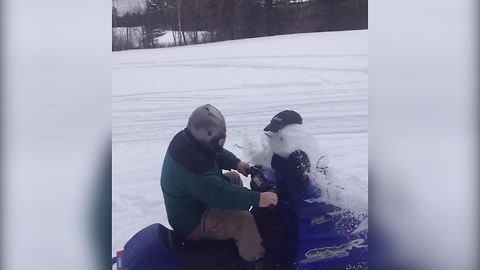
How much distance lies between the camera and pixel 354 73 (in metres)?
2.38

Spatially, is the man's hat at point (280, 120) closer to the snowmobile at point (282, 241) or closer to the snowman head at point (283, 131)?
the snowman head at point (283, 131)

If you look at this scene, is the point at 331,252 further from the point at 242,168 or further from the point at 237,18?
the point at 237,18

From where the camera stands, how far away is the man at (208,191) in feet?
7.56

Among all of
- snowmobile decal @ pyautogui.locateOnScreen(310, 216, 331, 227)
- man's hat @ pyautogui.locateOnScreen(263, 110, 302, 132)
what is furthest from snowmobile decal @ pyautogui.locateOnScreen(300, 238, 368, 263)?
man's hat @ pyautogui.locateOnScreen(263, 110, 302, 132)

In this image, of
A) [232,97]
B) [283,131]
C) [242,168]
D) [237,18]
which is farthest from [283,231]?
[237,18]

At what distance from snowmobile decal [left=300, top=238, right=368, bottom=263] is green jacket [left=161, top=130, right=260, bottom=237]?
1.14 ft

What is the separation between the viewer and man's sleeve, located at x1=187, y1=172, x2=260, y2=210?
7.54 feet

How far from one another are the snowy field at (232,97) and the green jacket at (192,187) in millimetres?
46

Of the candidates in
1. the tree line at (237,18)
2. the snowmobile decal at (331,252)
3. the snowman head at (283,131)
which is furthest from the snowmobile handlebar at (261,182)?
the tree line at (237,18)

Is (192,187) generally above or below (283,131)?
below

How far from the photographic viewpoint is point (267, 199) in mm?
2336

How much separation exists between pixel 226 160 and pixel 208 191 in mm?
162

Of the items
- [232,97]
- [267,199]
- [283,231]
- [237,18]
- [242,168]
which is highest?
[237,18]

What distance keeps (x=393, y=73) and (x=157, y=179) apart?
3.82 feet
